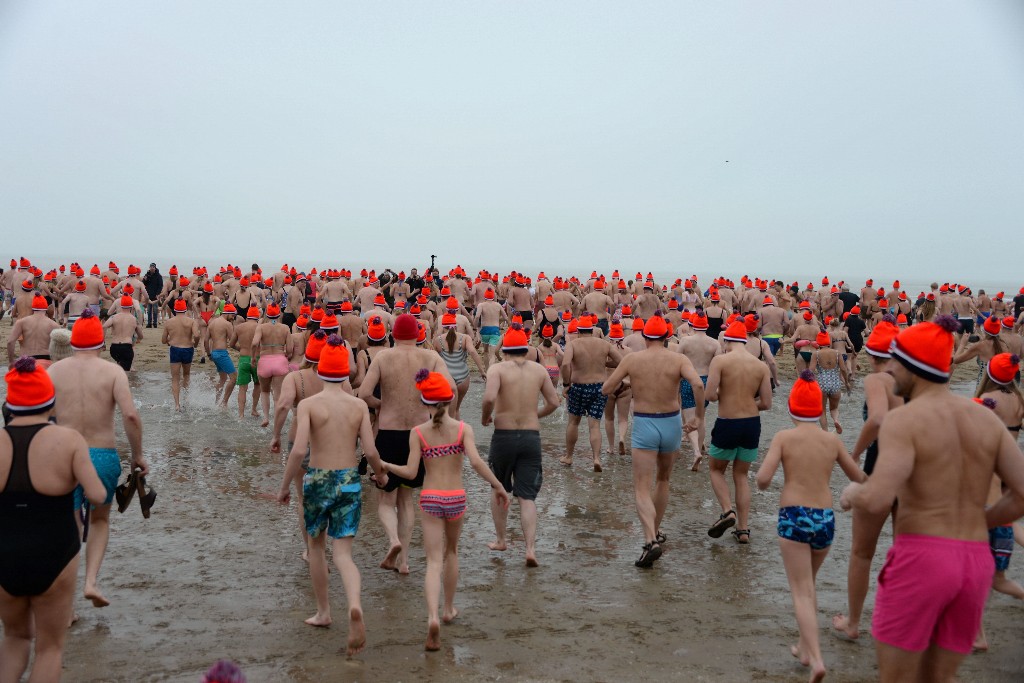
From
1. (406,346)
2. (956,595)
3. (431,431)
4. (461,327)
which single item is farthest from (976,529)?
(461,327)

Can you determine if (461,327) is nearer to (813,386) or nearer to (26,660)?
(813,386)

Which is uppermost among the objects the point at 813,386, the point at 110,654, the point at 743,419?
the point at 813,386

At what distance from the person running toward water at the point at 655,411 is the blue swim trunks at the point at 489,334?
772cm

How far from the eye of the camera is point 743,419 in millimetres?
7215

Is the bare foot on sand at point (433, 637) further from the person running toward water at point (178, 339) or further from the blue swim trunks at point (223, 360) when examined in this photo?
the person running toward water at point (178, 339)

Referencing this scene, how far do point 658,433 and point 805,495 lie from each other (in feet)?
6.47

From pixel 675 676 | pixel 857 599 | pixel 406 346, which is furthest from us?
pixel 406 346

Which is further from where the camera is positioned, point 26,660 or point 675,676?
point 675,676

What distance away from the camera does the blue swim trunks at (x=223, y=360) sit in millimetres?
12656

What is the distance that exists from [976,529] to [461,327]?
8010mm

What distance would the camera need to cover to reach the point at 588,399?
9750 mm

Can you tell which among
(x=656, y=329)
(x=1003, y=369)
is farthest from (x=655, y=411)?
(x=1003, y=369)

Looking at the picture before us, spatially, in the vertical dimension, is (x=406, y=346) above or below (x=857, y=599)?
above

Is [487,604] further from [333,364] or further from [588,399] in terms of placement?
[588,399]
